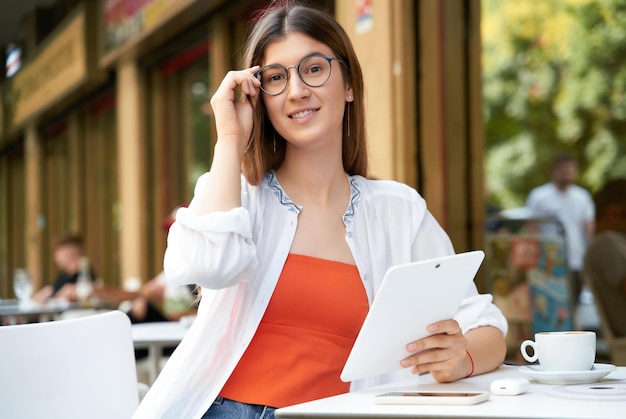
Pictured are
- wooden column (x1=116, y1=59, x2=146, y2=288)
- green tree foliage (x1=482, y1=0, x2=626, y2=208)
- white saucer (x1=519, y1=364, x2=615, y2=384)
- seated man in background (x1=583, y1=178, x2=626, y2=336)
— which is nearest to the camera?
white saucer (x1=519, y1=364, x2=615, y2=384)

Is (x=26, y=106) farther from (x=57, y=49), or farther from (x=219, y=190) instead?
(x=219, y=190)

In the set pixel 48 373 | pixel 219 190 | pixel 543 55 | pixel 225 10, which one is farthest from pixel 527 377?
pixel 543 55

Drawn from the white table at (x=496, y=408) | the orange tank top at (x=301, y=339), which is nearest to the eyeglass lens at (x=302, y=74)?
the orange tank top at (x=301, y=339)

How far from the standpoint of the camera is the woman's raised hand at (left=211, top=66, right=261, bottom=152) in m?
1.87

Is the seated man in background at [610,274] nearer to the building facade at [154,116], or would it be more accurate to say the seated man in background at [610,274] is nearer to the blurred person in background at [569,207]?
the building facade at [154,116]

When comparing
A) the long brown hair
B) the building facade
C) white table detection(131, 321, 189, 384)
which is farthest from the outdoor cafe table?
the long brown hair

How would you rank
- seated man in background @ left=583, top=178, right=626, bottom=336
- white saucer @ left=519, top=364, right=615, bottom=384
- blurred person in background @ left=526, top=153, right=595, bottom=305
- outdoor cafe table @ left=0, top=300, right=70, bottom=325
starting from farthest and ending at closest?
blurred person in background @ left=526, top=153, right=595, bottom=305 < outdoor cafe table @ left=0, top=300, right=70, bottom=325 < seated man in background @ left=583, top=178, right=626, bottom=336 < white saucer @ left=519, top=364, right=615, bottom=384

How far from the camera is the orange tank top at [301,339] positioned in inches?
68.8

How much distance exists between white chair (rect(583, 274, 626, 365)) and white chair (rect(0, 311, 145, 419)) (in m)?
2.81

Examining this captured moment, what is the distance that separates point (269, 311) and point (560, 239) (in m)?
3.87

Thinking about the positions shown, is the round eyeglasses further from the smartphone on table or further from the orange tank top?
the smartphone on table

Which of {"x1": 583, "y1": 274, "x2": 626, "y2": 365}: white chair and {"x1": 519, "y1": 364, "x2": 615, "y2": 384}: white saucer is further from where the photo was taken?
{"x1": 583, "y1": 274, "x2": 626, "y2": 365}: white chair

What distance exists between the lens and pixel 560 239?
5.36m

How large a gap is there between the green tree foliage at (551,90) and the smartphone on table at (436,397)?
798 centimetres
